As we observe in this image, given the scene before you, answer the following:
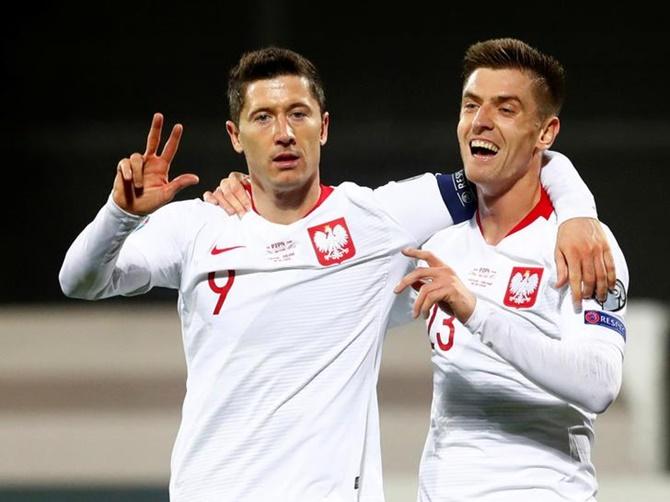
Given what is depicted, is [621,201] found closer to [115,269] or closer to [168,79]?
[168,79]

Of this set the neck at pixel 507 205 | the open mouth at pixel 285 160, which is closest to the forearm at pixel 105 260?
the open mouth at pixel 285 160

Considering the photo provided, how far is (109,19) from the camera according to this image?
830cm

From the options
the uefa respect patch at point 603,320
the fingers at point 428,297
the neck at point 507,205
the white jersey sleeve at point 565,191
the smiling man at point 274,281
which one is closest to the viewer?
the fingers at point 428,297

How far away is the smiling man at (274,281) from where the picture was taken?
271 cm

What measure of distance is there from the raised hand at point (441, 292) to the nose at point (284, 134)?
0.54m

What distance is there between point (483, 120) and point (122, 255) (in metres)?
0.94

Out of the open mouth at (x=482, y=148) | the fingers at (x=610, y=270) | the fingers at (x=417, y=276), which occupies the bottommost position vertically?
the fingers at (x=417, y=276)

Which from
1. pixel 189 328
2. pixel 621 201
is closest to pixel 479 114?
pixel 189 328

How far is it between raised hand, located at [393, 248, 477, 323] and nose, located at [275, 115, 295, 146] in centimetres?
54

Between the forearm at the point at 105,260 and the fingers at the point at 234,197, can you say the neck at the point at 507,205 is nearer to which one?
the fingers at the point at 234,197

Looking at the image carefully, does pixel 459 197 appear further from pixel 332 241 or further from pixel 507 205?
pixel 332 241

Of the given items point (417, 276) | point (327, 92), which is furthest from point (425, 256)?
point (327, 92)

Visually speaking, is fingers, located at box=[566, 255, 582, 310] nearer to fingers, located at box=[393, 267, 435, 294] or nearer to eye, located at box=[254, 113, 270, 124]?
fingers, located at box=[393, 267, 435, 294]

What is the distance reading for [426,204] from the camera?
2998 mm
